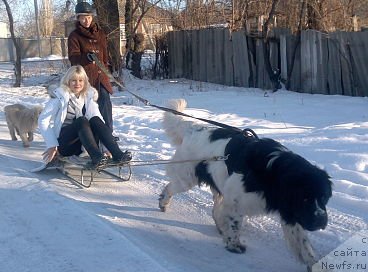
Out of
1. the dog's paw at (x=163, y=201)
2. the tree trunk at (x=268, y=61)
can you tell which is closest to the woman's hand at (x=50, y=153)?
the dog's paw at (x=163, y=201)

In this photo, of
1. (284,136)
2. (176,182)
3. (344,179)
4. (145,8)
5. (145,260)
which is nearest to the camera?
(145,260)

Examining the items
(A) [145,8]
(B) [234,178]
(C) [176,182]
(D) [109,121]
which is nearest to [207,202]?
(C) [176,182]

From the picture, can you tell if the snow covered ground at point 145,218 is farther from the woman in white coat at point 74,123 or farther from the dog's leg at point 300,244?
the woman in white coat at point 74,123

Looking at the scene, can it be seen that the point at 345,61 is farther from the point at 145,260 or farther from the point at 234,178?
the point at 145,260

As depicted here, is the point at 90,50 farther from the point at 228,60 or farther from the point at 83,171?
the point at 228,60

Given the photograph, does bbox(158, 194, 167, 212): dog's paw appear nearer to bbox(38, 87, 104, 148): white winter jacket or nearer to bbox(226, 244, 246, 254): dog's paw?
bbox(226, 244, 246, 254): dog's paw

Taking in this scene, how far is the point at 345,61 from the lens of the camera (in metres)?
13.6

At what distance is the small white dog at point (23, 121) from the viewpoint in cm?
891

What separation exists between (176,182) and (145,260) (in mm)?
1482

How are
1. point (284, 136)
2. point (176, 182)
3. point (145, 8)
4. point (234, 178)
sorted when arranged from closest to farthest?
point (234, 178)
point (176, 182)
point (284, 136)
point (145, 8)

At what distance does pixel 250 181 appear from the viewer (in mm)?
4434

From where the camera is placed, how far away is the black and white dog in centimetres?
397

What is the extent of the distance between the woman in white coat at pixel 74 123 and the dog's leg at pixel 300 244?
2765mm

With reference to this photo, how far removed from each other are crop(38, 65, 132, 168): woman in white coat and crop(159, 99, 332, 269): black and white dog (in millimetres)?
1353
